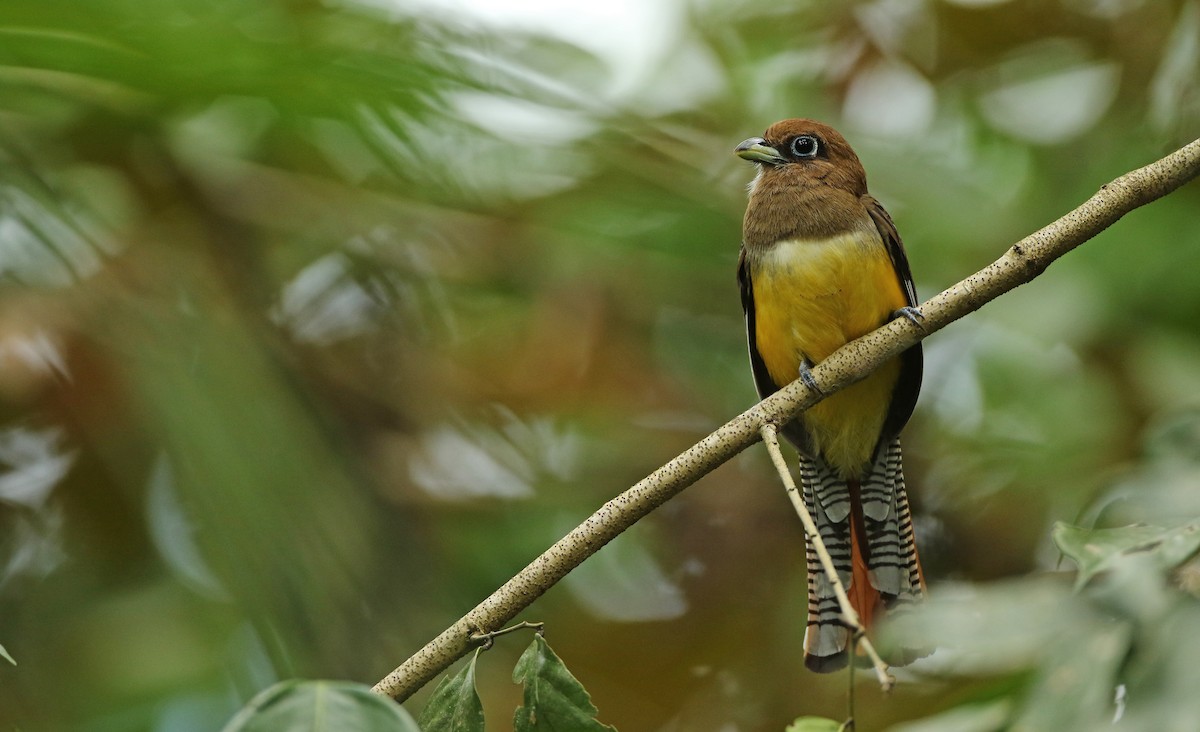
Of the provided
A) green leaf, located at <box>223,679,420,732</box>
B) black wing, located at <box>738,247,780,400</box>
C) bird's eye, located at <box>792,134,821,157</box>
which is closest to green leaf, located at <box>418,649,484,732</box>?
green leaf, located at <box>223,679,420,732</box>

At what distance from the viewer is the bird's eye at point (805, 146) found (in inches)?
130

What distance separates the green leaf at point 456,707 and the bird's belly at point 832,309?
55.7 inches

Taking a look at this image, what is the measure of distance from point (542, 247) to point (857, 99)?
128 centimetres

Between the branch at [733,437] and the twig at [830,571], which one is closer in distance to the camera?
the twig at [830,571]

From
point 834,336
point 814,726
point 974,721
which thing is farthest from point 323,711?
point 834,336

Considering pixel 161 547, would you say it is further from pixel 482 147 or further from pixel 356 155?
pixel 482 147

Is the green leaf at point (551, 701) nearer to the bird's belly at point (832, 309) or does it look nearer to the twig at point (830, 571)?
the twig at point (830, 571)

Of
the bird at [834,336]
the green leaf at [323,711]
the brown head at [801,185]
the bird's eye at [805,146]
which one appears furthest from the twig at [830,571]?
the bird's eye at [805,146]

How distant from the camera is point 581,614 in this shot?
12.2ft

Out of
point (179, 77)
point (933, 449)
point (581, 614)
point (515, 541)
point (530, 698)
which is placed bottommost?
point (581, 614)

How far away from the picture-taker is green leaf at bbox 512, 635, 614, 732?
5.79ft

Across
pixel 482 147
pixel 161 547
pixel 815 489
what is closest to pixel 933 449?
pixel 815 489

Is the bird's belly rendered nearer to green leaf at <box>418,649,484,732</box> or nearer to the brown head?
the brown head

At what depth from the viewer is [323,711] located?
1.33m
